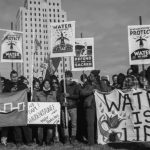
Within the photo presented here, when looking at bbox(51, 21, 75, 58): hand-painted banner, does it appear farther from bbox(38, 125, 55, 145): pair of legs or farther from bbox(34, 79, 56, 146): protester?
bbox(38, 125, 55, 145): pair of legs

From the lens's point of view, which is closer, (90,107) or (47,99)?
(90,107)

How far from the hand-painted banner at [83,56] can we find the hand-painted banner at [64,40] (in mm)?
1559

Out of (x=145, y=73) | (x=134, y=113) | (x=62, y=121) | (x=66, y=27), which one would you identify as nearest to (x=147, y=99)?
(x=134, y=113)

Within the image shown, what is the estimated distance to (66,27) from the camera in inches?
480

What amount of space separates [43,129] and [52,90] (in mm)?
1248

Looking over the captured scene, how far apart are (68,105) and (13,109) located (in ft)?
5.46

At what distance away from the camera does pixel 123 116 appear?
1124 cm

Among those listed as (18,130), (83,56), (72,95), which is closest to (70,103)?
(72,95)

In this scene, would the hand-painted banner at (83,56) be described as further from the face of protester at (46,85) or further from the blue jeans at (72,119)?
the face of protester at (46,85)

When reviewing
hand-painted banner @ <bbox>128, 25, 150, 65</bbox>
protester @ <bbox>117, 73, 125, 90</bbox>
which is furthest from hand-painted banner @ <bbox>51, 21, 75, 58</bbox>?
hand-painted banner @ <bbox>128, 25, 150, 65</bbox>

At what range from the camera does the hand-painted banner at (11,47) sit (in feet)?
44.3

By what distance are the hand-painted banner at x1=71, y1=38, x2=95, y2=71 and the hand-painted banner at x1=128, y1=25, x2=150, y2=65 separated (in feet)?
6.02

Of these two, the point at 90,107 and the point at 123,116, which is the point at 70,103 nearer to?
the point at 90,107

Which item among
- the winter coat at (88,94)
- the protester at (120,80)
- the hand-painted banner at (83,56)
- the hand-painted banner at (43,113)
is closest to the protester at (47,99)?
the hand-painted banner at (43,113)
